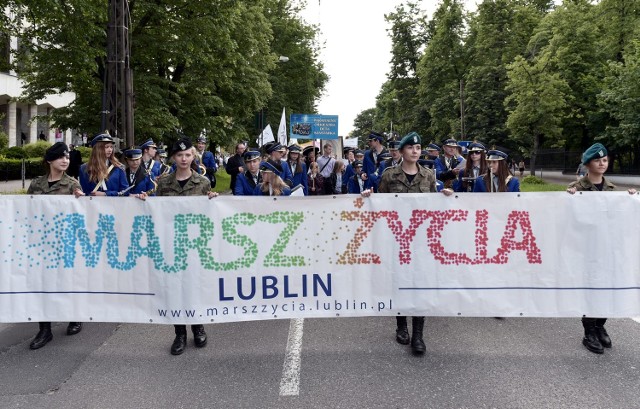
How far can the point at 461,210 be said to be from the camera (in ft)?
18.7

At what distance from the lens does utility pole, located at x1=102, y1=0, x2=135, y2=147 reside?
12516mm

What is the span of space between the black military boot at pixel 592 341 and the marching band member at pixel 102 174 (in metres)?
5.26

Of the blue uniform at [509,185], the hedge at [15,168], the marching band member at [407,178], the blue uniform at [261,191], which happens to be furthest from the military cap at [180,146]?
the hedge at [15,168]

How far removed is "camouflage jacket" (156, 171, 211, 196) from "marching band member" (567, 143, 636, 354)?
3597 mm

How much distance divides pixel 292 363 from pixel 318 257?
1024 mm

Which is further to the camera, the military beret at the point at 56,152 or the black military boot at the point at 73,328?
the black military boot at the point at 73,328

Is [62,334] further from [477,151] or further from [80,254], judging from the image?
[477,151]

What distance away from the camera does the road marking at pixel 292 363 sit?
15.1 ft

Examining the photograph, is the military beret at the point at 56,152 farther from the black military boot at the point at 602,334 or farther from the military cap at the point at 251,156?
the black military boot at the point at 602,334

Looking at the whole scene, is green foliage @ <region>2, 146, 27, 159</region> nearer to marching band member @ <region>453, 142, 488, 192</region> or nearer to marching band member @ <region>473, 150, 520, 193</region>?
marching band member @ <region>453, 142, 488, 192</region>

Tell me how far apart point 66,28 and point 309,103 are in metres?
32.7

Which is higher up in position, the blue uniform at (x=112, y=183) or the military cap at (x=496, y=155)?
the military cap at (x=496, y=155)

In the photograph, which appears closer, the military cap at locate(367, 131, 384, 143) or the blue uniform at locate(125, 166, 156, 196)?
the blue uniform at locate(125, 166, 156, 196)

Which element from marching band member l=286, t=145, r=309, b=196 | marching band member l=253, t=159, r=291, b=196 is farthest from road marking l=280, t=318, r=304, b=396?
marching band member l=286, t=145, r=309, b=196
